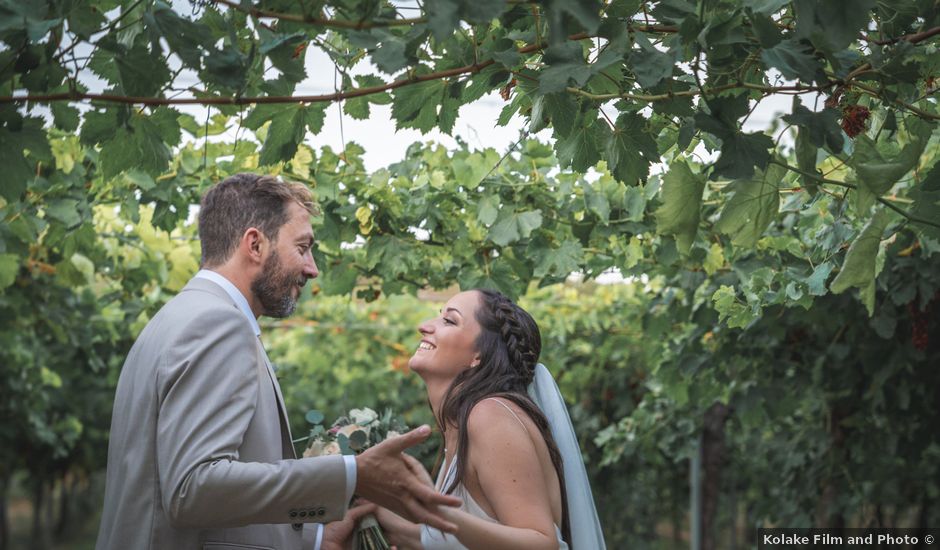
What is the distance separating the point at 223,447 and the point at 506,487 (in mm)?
786

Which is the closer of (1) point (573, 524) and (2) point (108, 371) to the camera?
(1) point (573, 524)

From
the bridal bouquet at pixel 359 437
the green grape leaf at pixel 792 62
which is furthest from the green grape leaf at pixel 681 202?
the bridal bouquet at pixel 359 437

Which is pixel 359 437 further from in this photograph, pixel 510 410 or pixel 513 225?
pixel 513 225

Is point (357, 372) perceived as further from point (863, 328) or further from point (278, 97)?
point (278, 97)

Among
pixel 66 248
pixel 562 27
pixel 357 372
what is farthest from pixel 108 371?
pixel 562 27

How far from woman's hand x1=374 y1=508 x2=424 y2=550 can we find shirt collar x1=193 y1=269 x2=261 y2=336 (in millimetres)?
625

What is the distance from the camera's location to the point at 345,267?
14.0 ft

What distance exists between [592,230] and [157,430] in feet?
7.26

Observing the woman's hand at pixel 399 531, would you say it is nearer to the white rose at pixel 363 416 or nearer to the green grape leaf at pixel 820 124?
the white rose at pixel 363 416

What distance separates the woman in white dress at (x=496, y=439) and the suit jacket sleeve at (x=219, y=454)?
414 mm

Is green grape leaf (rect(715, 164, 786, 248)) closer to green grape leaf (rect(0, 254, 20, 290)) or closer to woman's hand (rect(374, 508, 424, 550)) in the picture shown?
woman's hand (rect(374, 508, 424, 550))

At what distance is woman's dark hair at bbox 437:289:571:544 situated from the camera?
277 centimetres

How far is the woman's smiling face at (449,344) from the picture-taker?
2947mm

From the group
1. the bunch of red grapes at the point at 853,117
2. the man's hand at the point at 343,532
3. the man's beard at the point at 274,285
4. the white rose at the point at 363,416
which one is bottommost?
the man's hand at the point at 343,532
